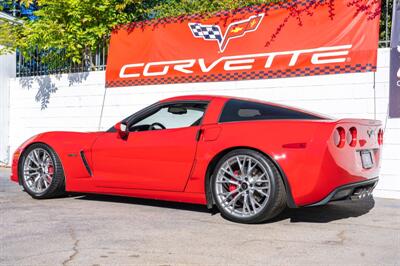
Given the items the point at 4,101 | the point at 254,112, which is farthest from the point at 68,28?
the point at 254,112

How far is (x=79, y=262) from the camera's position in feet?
10.6

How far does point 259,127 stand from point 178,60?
15.0 feet

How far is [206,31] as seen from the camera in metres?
8.62

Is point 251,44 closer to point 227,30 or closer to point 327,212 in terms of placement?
point 227,30

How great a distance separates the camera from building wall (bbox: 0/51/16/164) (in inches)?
426

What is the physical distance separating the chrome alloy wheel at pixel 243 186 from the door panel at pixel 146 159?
417 millimetres

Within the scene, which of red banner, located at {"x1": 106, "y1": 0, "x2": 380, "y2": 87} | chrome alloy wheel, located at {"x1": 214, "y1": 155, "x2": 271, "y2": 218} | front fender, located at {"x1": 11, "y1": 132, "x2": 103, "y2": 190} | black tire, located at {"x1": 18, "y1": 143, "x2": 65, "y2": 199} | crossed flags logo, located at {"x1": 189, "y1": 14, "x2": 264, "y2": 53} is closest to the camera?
chrome alloy wheel, located at {"x1": 214, "y1": 155, "x2": 271, "y2": 218}

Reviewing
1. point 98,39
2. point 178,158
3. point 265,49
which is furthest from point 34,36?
point 178,158

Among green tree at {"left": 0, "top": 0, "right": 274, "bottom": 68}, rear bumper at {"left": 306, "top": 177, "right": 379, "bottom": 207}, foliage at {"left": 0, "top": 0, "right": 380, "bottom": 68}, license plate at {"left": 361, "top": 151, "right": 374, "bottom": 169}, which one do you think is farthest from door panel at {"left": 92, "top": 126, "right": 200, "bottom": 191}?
green tree at {"left": 0, "top": 0, "right": 274, "bottom": 68}

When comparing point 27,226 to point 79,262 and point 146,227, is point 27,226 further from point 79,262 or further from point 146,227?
point 79,262

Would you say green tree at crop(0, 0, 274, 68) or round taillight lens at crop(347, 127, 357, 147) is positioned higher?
green tree at crop(0, 0, 274, 68)

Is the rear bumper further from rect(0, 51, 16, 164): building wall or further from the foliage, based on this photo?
rect(0, 51, 16, 164): building wall

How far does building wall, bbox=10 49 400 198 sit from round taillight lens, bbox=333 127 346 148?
9.43 ft

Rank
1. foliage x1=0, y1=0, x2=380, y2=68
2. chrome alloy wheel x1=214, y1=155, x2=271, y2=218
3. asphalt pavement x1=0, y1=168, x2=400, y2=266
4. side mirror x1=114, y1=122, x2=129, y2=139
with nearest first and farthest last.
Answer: asphalt pavement x1=0, y1=168, x2=400, y2=266 < chrome alloy wheel x1=214, y1=155, x2=271, y2=218 < side mirror x1=114, y1=122, x2=129, y2=139 < foliage x1=0, y1=0, x2=380, y2=68
